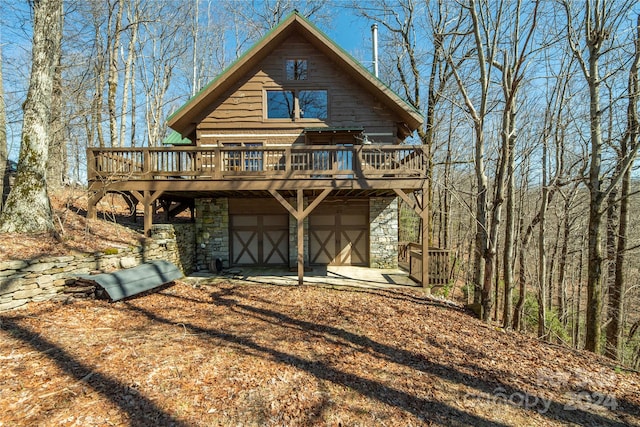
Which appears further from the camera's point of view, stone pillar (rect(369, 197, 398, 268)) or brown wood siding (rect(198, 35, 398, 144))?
stone pillar (rect(369, 197, 398, 268))

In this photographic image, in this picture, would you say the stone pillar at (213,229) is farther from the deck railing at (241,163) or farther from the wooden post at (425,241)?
the wooden post at (425,241)

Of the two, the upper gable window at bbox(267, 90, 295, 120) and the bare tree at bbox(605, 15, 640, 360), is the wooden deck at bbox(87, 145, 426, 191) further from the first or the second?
the bare tree at bbox(605, 15, 640, 360)

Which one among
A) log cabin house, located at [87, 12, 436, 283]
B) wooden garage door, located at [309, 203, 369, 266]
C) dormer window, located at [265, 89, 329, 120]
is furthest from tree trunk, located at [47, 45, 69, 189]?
wooden garage door, located at [309, 203, 369, 266]

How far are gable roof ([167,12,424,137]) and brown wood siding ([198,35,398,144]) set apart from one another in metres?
0.24

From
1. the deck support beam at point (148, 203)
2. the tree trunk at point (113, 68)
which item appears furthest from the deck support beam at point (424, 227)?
the tree trunk at point (113, 68)

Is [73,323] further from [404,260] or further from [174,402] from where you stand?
[404,260]

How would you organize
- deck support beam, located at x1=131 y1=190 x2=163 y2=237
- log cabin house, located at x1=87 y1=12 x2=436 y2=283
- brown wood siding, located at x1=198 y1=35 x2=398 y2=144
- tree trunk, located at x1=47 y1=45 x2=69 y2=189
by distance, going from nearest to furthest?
deck support beam, located at x1=131 y1=190 x2=163 y2=237 < tree trunk, located at x1=47 y1=45 x2=69 y2=189 < log cabin house, located at x1=87 y1=12 x2=436 y2=283 < brown wood siding, located at x1=198 y1=35 x2=398 y2=144

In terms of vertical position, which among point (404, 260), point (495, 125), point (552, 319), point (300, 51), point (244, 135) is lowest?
point (552, 319)

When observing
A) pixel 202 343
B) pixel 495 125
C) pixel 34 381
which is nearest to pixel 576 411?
pixel 202 343

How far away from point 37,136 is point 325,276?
889cm

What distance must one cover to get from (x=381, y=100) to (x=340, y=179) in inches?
175

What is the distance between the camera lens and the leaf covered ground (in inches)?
125

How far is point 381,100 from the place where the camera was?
11.1m

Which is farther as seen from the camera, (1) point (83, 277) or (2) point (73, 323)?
(1) point (83, 277)
